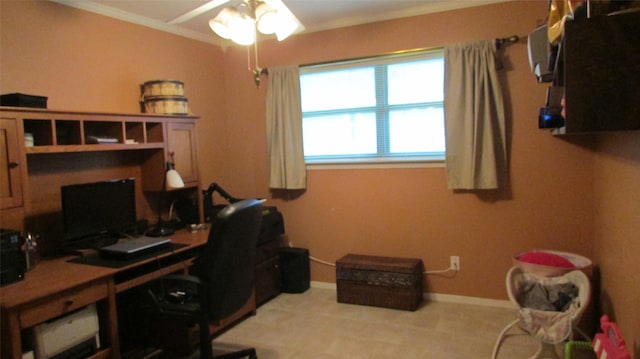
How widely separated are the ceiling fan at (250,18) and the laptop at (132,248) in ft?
4.40

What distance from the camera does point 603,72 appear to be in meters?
1.20

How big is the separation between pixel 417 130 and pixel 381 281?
1.33 metres

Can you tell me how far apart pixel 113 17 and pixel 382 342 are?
123 inches

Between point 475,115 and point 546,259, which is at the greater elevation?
point 475,115

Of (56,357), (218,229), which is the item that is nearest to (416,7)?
(218,229)

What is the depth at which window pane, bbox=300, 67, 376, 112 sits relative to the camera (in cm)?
373

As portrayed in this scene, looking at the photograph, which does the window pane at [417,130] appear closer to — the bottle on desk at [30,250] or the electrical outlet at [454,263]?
the electrical outlet at [454,263]

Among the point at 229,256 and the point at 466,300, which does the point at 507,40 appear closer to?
the point at 466,300

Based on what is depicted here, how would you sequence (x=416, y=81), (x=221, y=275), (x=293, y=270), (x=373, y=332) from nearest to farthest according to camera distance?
(x=221, y=275)
(x=373, y=332)
(x=416, y=81)
(x=293, y=270)

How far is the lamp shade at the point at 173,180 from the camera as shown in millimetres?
3002

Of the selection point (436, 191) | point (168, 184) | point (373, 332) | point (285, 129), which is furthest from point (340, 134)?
point (373, 332)

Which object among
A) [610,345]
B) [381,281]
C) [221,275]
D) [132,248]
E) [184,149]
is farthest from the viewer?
[381,281]

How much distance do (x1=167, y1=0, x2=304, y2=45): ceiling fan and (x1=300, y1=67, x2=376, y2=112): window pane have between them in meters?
1.70

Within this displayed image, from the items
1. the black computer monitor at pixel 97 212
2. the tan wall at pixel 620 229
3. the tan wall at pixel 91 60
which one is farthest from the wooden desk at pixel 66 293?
the tan wall at pixel 620 229
